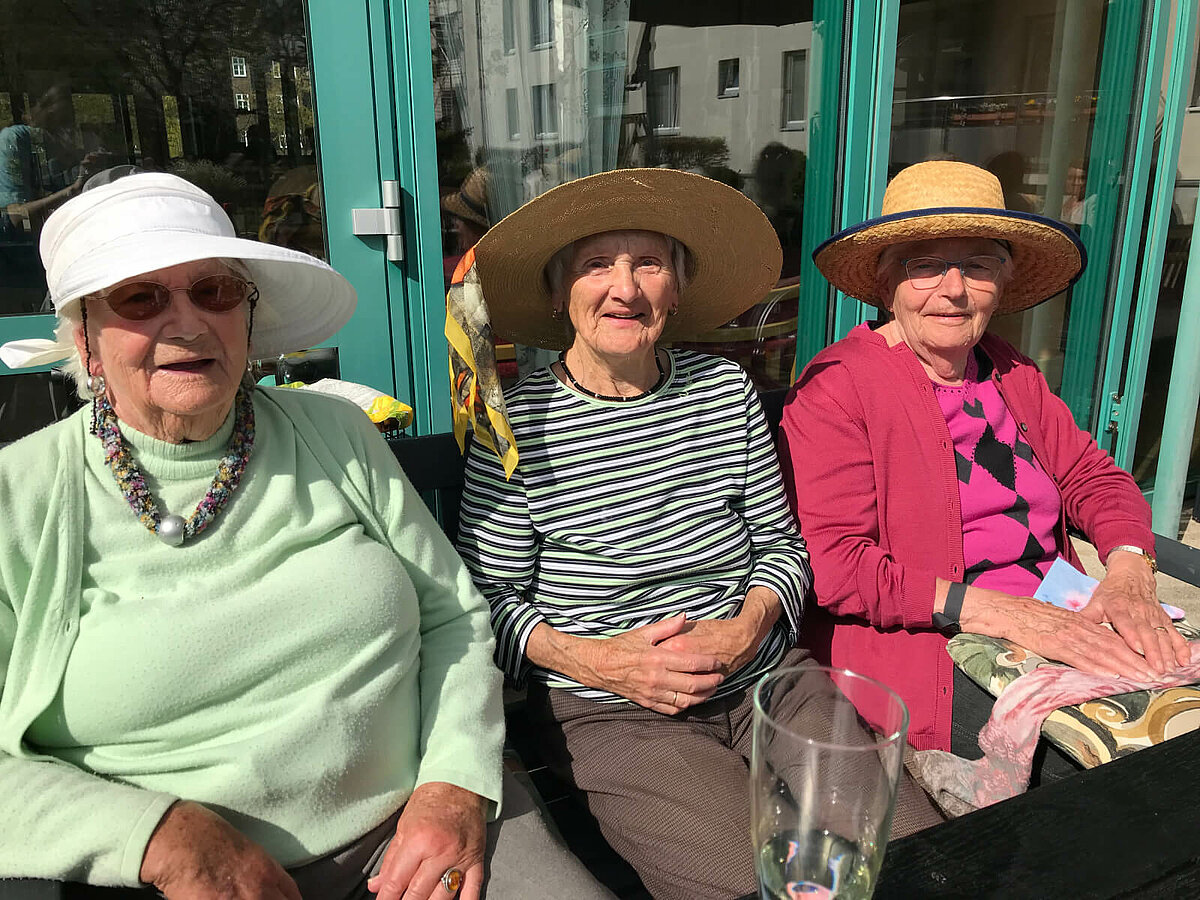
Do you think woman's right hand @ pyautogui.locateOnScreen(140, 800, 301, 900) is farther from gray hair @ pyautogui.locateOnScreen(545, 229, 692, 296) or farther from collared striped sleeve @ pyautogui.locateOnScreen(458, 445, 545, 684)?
gray hair @ pyautogui.locateOnScreen(545, 229, 692, 296)

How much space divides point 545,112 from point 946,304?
59.7 inches

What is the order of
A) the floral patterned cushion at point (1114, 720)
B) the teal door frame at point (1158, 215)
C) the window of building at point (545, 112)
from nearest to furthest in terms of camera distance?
the floral patterned cushion at point (1114, 720), the window of building at point (545, 112), the teal door frame at point (1158, 215)

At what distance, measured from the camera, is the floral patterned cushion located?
1.56 m

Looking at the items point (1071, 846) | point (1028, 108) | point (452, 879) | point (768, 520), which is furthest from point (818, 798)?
point (1028, 108)

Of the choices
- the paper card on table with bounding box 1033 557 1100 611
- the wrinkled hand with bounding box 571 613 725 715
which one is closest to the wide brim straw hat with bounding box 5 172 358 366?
the wrinkled hand with bounding box 571 613 725 715

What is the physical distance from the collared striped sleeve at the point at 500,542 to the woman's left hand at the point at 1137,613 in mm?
1226

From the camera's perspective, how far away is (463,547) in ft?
6.27

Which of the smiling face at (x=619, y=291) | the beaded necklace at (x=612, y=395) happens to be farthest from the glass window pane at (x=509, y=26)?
the beaded necklace at (x=612, y=395)

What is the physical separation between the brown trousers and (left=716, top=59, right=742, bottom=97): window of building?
2.39 meters

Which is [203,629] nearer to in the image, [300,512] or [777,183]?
[300,512]

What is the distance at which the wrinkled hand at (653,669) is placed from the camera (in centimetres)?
175

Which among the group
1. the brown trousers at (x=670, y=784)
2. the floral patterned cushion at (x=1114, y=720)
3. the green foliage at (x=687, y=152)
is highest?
the green foliage at (x=687, y=152)

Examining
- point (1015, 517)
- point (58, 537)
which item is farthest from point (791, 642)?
point (58, 537)

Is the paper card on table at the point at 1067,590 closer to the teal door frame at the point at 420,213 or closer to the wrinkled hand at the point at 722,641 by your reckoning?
the wrinkled hand at the point at 722,641
